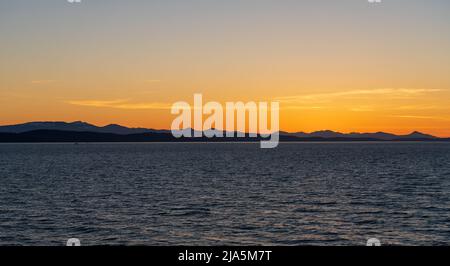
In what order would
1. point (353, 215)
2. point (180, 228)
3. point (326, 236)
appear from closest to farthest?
point (326, 236) → point (180, 228) → point (353, 215)

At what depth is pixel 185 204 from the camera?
4656 centimetres

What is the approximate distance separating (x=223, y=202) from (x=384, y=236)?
63.3ft

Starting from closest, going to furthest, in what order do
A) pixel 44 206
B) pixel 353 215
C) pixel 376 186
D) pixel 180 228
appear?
pixel 180 228 → pixel 353 215 → pixel 44 206 → pixel 376 186

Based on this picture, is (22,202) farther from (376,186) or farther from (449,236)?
(376,186)

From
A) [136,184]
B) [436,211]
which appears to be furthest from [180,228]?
[136,184]

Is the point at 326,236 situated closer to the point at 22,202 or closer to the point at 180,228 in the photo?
the point at 180,228

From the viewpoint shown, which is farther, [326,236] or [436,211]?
[436,211]

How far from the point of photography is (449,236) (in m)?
31.3
